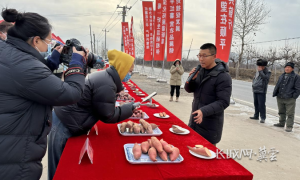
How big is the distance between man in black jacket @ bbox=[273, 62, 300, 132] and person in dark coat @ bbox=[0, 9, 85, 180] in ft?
15.5

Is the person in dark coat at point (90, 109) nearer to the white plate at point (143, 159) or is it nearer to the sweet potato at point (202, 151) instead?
the white plate at point (143, 159)

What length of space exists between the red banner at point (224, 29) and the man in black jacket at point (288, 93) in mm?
1955

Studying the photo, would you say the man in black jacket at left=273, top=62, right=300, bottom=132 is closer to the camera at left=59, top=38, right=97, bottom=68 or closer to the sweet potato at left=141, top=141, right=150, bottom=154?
the sweet potato at left=141, top=141, right=150, bottom=154

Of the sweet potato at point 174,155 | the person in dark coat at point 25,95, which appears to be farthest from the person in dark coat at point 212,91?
the person in dark coat at point 25,95

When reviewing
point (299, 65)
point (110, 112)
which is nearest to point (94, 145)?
point (110, 112)

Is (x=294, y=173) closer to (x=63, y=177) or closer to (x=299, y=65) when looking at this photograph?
(x=63, y=177)

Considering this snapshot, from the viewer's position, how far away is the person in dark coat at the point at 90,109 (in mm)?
1601

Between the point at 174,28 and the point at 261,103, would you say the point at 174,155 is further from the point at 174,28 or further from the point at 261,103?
the point at 174,28

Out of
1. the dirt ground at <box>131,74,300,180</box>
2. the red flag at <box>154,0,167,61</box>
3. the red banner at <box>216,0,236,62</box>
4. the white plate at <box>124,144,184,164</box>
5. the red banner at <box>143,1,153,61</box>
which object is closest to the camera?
the white plate at <box>124,144,184,164</box>

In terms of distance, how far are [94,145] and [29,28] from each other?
0.90 meters

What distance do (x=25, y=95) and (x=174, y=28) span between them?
8.32 meters

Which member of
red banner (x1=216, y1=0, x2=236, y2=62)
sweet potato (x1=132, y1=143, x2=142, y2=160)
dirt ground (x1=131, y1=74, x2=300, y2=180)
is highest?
red banner (x1=216, y1=0, x2=236, y2=62)

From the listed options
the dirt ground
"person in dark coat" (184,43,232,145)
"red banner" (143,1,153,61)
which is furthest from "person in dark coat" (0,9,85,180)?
"red banner" (143,1,153,61)

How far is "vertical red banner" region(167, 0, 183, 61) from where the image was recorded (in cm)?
844
